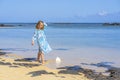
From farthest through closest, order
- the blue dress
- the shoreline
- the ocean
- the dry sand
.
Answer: the ocean
the blue dress
the shoreline
the dry sand

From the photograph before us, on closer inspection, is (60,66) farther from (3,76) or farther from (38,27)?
(3,76)

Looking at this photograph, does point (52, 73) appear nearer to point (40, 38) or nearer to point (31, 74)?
point (31, 74)

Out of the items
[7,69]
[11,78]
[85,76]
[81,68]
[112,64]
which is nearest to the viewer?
[11,78]

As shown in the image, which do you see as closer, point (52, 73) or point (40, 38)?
point (52, 73)

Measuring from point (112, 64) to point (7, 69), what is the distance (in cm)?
406

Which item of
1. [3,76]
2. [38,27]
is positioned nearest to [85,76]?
[3,76]

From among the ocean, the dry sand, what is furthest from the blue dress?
the dry sand

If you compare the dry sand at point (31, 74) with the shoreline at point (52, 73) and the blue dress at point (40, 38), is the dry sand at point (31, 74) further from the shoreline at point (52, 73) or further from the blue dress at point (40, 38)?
the blue dress at point (40, 38)

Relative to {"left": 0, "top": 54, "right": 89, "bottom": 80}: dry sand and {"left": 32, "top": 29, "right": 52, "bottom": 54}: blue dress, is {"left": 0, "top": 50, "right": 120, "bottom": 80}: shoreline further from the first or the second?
{"left": 32, "top": 29, "right": 52, "bottom": 54}: blue dress

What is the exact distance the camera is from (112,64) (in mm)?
12367

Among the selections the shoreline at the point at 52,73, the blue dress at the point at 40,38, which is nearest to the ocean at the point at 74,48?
the blue dress at the point at 40,38

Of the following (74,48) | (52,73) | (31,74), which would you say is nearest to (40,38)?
(52,73)

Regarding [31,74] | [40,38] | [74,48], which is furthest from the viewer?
[74,48]

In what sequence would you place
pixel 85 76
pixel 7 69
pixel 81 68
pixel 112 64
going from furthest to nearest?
pixel 112 64, pixel 81 68, pixel 7 69, pixel 85 76
